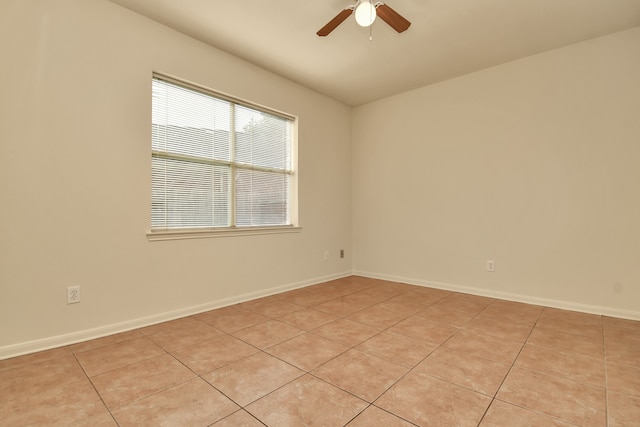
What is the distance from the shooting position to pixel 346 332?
7.89 feet

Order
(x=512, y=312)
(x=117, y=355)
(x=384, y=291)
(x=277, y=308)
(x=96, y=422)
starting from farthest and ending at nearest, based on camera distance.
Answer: (x=384, y=291) < (x=277, y=308) < (x=512, y=312) < (x=117, y=355) < (x=96, y=422)

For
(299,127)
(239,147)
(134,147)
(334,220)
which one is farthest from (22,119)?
(334,220)

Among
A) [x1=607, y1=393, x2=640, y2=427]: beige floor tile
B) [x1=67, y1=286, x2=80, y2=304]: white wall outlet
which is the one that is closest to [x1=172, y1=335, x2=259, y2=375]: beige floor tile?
[x1=67, y1=286, x2=80, y2=304]: white wall outlet

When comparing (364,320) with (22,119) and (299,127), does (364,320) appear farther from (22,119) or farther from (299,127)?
(22,119)

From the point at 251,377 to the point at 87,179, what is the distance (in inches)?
73.1

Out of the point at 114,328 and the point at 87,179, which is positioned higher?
the point at 87,179

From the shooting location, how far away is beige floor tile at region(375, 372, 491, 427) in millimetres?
1375

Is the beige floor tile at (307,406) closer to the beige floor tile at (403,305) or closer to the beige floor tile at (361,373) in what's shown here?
the beige floor tile at (361,373)

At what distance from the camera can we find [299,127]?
387cm

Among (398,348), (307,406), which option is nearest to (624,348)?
(398,348)

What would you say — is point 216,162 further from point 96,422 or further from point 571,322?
point 571,322

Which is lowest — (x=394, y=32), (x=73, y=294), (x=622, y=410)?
(x=622, y=410)

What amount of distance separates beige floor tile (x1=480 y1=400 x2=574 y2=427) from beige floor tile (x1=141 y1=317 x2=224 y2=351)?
71.9 inches

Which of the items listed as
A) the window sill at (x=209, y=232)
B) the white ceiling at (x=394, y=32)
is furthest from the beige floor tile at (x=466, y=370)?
the white ceiling at (x=394, y=32)
